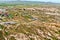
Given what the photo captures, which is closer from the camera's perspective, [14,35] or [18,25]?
[14,35]

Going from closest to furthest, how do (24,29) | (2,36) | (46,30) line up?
(2,36) < (24,29) < (46,30)

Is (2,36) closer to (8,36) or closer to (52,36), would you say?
(8,36)

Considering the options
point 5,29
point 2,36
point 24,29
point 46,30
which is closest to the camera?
point 2,36

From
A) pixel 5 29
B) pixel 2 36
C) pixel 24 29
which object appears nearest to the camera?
pixel 2 36

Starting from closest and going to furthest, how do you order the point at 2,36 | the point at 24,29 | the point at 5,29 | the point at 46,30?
the point at 2,36, the point at 5,29, the point at 24,29, the point at 46,30

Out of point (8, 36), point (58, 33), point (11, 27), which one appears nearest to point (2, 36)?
point (8, 36)

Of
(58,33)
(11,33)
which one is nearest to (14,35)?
(11,33)

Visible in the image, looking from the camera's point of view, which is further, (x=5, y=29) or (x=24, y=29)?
(x=24, y=29)

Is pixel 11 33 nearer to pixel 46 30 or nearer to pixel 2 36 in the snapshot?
pixel 2 36
